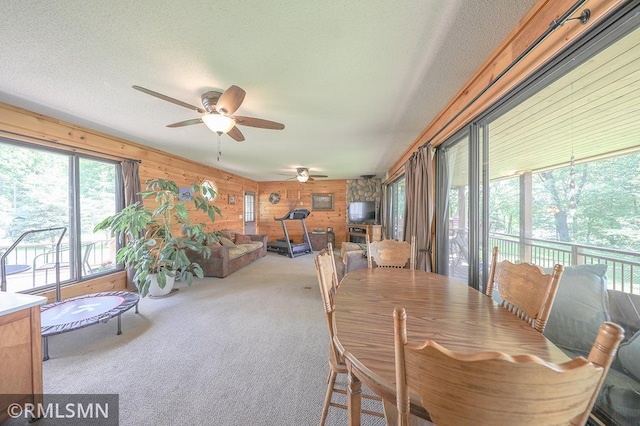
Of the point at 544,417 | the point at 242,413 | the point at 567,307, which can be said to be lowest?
the point at 242,413

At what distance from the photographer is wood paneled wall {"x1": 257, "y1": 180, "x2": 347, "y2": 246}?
7.83m

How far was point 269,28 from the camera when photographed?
1321 millimetres

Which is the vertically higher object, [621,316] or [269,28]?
[269,28]

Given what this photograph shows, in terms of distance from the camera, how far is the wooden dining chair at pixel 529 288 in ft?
3.28

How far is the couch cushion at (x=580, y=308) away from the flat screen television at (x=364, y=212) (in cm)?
590

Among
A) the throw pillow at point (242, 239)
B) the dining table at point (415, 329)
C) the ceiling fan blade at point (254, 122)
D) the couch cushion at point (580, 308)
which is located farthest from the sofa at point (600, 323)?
the throw pillow at point (242, 239)

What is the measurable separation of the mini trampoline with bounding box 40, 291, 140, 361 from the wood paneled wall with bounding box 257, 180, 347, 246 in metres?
5.60

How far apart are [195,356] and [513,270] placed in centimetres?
247

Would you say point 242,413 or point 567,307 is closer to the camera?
point 567,307

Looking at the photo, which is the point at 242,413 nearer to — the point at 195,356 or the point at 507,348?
the point at 195,356

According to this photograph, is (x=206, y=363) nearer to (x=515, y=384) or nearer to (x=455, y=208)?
(x=515, y=384)

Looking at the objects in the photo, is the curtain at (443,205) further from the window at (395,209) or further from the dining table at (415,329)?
the window at (395,209)

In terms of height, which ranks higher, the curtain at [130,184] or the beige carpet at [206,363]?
the curtain at [130,184]

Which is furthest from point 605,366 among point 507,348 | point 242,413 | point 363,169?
point 363,169
